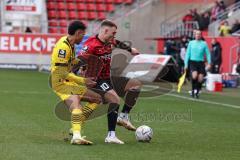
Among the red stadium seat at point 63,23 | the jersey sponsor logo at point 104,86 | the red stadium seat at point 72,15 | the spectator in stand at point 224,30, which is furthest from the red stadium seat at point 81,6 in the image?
the jersey sponsor logo at point 104,86

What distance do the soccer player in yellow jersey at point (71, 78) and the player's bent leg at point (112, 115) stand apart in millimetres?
380

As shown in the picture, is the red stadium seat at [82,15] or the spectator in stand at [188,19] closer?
the spectator in stand at [188,19]

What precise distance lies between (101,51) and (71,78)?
701 mm

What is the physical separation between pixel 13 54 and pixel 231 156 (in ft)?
91.9

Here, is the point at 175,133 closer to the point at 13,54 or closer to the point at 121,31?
the point at 13,54

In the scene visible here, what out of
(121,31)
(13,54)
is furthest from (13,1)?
(121,31)

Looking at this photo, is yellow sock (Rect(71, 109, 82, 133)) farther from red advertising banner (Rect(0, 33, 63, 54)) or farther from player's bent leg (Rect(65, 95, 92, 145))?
red advertising banner (Rect(0, 33, 63, 54))

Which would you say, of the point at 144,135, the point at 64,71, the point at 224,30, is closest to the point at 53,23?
the point at 224,30

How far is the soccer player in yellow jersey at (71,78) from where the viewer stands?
11.4 metres

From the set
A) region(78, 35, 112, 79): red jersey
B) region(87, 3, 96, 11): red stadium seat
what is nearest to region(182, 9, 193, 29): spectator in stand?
region(87, 3, 96, 11): red stadium seat

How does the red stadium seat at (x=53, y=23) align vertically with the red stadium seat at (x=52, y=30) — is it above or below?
above

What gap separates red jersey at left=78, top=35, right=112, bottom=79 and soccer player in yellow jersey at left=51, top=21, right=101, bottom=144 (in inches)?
10.5

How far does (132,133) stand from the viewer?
13258 mm

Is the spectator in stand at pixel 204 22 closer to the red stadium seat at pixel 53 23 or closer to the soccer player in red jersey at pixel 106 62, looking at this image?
the red stadium seat at pixel 53 23
